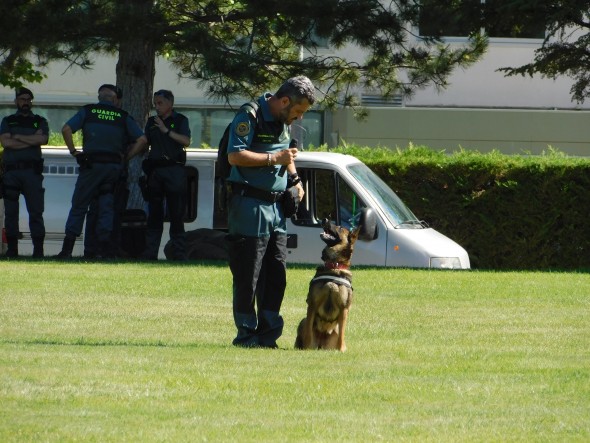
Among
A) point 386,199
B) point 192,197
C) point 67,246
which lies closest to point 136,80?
point 192,197

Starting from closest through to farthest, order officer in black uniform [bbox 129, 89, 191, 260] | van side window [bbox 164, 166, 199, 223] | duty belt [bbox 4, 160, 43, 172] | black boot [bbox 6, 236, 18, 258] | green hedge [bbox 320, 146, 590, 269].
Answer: officer in black uniform [bbox 129, 89, 191, 260] → duty belt [bbox 4, 160, 43, 172] → black boot [bbox 6, 236, 18, 258] → van side window [bbox 164, 166, 199, 223] → green hedge [bbox 320, 146, 590, 269]

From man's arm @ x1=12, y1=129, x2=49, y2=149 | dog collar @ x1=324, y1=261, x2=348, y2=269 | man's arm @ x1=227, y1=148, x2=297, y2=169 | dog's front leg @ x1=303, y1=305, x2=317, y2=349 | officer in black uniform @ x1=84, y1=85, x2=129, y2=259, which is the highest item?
man's arm @ x1=227, y1=148, x2=297, y2=169

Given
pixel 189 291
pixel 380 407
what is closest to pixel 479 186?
pixel 189 291

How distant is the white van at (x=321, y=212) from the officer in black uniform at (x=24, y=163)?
5.18ft

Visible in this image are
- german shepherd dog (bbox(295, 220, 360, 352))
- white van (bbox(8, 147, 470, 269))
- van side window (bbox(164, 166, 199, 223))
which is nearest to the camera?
german shepherd dog (bbox(295, 220, 360, 352))

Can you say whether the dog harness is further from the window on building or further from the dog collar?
the window on building

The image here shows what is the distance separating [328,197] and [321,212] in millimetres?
293

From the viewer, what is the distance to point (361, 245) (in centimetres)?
1747

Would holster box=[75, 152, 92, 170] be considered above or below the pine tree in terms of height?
below

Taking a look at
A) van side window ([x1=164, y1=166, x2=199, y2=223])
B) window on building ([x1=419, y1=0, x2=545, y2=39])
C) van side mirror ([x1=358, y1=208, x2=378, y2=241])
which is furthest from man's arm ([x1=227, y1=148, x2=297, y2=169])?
window on building ([x1=419, y1=0, x2=545, y2=39])

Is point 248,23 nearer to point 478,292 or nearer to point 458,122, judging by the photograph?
point 478,292

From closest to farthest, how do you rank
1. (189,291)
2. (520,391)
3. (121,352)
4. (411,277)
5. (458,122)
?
(520,391) < (121,352) < (189,291) < (411,277) < (458,122)

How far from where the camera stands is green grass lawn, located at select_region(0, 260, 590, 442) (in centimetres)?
622

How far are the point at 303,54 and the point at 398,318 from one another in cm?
938
